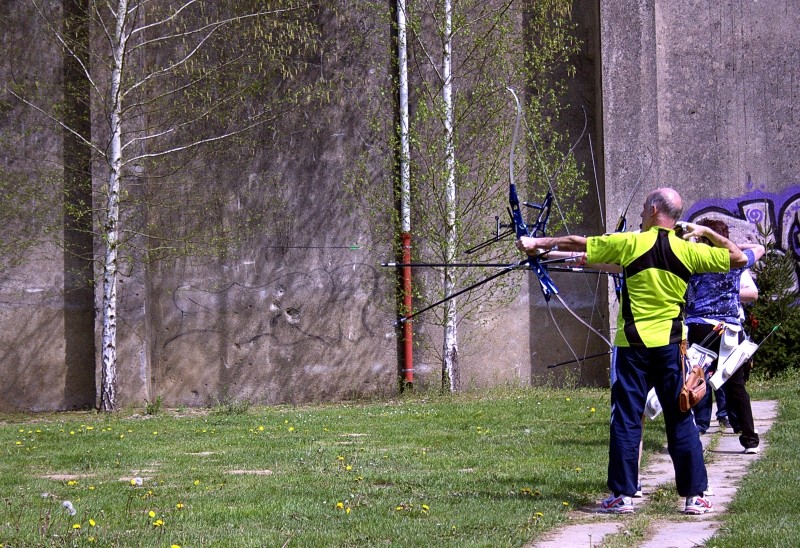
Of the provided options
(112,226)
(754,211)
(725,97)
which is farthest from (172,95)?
(754,211)

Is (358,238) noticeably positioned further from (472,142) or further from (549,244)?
(549,244)

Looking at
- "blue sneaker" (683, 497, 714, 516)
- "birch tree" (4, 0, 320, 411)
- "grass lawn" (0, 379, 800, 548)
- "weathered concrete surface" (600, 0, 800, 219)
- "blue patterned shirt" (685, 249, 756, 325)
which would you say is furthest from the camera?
"weathered concrete surface" (600, 0, 800, 219)

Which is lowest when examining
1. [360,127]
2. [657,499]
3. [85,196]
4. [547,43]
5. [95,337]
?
[657,499]

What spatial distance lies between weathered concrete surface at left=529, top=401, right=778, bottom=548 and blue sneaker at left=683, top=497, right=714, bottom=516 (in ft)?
0.15

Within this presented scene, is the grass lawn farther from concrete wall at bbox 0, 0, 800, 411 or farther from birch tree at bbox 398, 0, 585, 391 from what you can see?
birch tree at bbox 398, 0, 585, 391

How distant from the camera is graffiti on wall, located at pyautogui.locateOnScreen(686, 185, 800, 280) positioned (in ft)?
52.5

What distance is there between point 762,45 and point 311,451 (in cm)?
1125

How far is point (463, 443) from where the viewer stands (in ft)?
29.6

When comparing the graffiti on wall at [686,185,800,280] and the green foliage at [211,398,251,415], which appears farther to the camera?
the graffiti on wall at [686,185,800,280]

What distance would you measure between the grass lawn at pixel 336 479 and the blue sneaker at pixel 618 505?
0.81 feet

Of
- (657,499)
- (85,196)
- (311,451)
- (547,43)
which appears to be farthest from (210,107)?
(657,499)

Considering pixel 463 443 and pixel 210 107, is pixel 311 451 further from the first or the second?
pixel 210 107

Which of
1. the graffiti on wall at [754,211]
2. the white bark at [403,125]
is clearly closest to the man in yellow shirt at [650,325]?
the white bark at [403,125]

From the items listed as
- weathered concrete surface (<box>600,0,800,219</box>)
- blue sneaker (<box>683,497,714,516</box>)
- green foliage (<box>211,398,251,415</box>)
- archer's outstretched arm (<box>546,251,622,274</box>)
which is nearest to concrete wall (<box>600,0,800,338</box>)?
weathered concrete surface (<box>600,0,800,219</box>)
